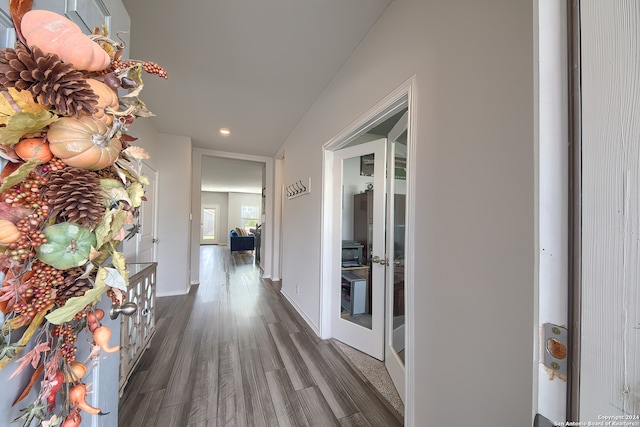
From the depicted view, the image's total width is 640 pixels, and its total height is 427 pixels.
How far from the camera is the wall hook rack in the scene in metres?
2.77

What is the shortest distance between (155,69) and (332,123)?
1.87 m

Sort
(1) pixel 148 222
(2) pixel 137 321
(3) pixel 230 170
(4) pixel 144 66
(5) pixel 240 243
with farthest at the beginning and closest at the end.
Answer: (5) pixel 240 243 → (3) pixel 230 170 → (1) pixel 148 222 → (2) pixel 137 321 → (4) pixel 144 66

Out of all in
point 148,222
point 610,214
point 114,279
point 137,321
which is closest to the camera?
point 610,214

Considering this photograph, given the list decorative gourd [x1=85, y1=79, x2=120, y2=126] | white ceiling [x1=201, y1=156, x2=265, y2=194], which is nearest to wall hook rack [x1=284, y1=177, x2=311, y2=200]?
white ceiling [x1=201, y1=156, x2=265, y2=194]

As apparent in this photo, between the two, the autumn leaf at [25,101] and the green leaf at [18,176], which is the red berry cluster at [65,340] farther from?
the autumn leaf at [25,101]

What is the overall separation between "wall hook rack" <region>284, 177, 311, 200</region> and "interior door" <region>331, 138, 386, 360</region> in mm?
537

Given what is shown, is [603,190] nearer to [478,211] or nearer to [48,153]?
[478,211]

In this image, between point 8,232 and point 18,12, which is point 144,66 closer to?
point 18,12

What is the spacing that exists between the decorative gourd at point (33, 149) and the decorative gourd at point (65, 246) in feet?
0.37

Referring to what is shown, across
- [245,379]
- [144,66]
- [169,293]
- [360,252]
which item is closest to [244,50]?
[144,66]

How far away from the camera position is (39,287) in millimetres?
373

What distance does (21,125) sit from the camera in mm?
323

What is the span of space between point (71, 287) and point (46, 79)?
353 mm

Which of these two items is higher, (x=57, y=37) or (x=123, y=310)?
(x=57, y=37)
